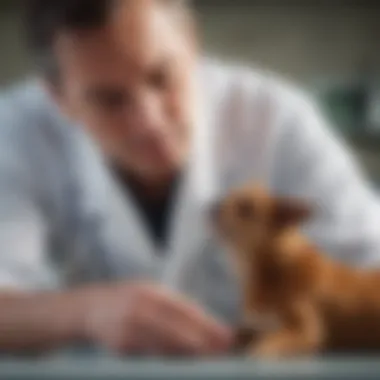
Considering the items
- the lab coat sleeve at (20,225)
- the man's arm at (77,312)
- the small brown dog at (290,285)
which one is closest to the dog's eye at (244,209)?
the small brown dog at (290,285)

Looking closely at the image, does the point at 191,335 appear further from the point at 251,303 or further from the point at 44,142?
the point at 44,142

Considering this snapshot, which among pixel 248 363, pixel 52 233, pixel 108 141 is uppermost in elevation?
pixel 108 141

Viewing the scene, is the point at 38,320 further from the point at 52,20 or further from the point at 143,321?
the point at 52,20

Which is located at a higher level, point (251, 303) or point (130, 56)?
point (130, 56)

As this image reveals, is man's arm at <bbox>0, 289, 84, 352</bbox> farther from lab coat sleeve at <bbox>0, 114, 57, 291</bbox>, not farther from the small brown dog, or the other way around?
the small brown dog

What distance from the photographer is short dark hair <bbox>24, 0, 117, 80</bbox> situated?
1.39 metres

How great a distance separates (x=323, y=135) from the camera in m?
1.39

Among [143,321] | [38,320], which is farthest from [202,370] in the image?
[38,320]

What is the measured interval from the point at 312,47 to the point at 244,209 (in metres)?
0.21

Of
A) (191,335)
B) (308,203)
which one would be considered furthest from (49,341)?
(308,203)

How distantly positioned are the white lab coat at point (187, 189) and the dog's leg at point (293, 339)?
0.06 m

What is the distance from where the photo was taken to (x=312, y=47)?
4.59ft

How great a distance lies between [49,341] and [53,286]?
7 cm

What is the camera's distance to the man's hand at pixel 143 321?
1365mm
